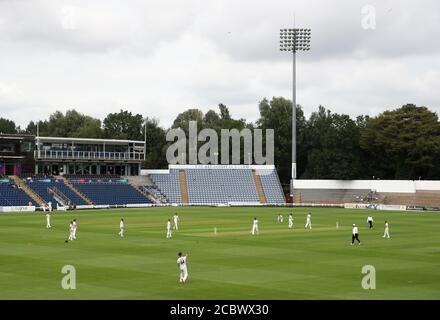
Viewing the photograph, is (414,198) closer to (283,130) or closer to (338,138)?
(338,138)

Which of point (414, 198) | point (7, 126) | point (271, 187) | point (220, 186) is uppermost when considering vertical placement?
point (7, 126)

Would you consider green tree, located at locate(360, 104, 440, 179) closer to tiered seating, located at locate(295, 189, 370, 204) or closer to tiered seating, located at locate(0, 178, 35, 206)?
tiered seating, located at locate(295, 189, 370, 204)

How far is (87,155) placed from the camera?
365ft

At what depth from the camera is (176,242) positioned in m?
49.4

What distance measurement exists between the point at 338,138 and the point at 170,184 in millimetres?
29765

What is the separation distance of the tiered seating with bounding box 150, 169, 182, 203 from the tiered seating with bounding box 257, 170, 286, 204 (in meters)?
13.6

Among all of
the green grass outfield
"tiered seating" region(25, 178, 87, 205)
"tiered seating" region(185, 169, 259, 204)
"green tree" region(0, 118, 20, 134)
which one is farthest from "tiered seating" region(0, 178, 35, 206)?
"green tree" region(0, 118, 20, 134)

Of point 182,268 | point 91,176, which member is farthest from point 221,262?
point 91,176

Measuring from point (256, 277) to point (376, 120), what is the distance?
92.5 metres

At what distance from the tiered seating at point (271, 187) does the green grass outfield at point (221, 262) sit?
4776cm

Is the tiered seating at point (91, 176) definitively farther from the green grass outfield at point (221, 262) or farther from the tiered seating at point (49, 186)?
the green grass outfield at point (221, 262)

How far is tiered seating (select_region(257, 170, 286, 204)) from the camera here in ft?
371
